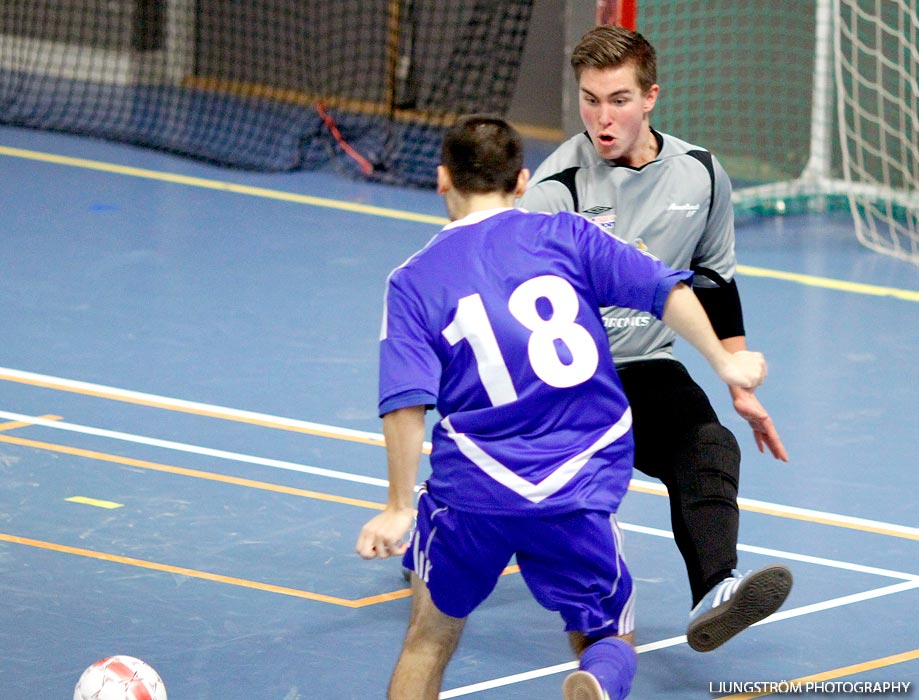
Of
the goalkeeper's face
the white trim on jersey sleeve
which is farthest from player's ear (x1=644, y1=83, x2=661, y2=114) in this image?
the white trim on jersey sleeve

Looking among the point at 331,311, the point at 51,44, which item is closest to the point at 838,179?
the point at 331,311

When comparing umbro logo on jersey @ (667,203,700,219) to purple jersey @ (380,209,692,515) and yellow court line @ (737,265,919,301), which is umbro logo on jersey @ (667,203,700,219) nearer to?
purple jersey @ (380,209,692,515)

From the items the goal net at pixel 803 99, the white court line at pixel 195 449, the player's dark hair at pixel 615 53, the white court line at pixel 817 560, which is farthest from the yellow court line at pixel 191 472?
the goal net at pixel 803 99

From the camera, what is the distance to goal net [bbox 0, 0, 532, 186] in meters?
12.0

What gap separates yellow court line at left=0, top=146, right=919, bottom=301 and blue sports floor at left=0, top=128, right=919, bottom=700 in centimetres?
4

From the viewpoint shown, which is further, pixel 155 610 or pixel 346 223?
pixel 346 223

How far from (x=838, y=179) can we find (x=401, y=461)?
8270 mm

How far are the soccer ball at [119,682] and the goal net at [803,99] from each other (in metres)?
6.95

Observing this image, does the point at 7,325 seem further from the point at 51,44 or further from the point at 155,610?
the point at 51,44

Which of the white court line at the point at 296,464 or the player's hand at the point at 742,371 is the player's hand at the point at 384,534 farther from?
the white court line at the point at 296,464

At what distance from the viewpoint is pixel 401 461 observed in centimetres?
337

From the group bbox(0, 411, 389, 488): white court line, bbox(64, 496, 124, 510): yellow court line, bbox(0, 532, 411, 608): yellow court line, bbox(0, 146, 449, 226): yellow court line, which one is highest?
bbox(0, 532, 411, 608): yellow court line

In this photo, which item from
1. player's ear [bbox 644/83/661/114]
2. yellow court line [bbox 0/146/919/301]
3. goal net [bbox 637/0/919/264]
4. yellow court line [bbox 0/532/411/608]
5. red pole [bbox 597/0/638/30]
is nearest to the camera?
player's ear [bbox 644/83/661/114]

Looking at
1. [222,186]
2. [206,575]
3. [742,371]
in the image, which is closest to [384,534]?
[742,371]
